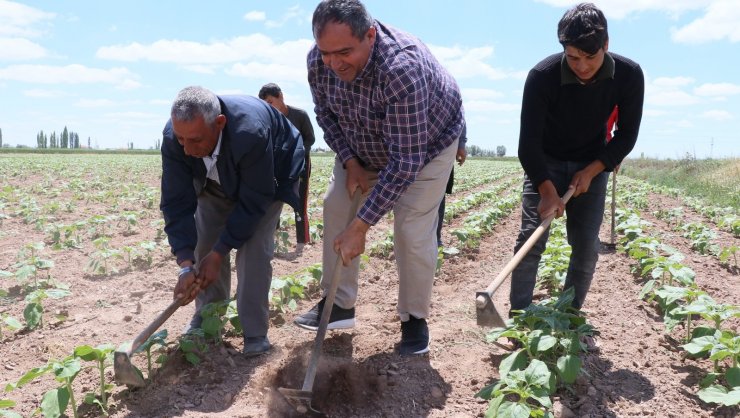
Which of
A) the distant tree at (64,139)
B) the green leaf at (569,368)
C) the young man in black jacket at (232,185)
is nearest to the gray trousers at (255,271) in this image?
the young man in black jacket at (232,185)

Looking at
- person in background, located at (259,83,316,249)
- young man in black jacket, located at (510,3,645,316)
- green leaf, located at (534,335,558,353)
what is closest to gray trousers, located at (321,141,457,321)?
young man in black jacket, located at (510,3,645,316)

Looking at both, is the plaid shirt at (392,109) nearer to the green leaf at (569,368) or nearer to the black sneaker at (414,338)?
the black sneaker at (414,338)

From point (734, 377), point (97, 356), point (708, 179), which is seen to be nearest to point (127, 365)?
point (97, 356)

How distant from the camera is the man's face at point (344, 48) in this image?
2.53 metres

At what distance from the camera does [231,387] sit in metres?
2.98

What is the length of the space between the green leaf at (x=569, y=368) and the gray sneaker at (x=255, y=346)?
1625 mm

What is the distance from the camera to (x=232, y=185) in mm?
3225

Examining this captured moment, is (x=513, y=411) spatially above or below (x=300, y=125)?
below

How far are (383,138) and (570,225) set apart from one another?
4.31 feet

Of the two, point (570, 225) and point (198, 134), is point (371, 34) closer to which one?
point (198, 134)

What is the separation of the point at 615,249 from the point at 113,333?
5560 mm

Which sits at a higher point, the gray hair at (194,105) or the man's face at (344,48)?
the man's face at (344,48)

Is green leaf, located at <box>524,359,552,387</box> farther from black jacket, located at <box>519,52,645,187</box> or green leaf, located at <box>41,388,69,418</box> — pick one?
green leaf, located at <box>41,388,69,418</box>

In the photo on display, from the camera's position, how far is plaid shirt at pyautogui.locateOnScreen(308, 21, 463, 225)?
2.73 m
